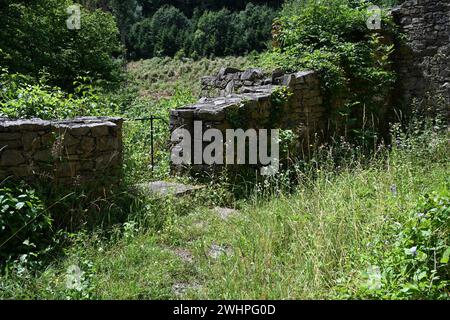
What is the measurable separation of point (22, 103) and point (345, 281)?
3.83 metres

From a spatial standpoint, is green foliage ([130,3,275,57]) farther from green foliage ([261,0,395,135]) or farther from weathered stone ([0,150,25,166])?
weathered stone ([0,150,25,166])

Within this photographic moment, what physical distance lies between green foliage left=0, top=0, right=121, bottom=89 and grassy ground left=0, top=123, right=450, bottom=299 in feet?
28.1

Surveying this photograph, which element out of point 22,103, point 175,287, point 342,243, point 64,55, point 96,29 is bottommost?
point 175,287

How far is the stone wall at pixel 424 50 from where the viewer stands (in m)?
8.69

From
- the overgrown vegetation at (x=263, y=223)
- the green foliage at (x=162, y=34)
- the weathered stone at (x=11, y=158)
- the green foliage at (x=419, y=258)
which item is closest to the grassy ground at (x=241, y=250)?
the overgrown vegetation at (x=263, y=223)

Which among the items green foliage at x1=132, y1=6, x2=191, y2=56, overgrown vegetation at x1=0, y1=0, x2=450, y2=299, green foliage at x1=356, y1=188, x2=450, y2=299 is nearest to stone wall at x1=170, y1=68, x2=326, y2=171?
overgrown vegetation at x1=0, y1=0, x2=450, y2=299

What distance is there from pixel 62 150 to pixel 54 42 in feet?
44.4

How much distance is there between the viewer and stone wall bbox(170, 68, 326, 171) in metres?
6.13

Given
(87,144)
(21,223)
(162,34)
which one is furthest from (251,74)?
(162,34)

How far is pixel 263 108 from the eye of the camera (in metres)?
6.62

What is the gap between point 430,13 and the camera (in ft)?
28.7

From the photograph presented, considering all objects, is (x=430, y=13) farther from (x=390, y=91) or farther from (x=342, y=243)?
(x=342, y=243)

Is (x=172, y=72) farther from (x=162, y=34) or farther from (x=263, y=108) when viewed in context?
(x=263, y=108)

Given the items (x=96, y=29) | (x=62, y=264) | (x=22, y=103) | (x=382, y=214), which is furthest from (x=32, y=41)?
(x=382, y=214)
